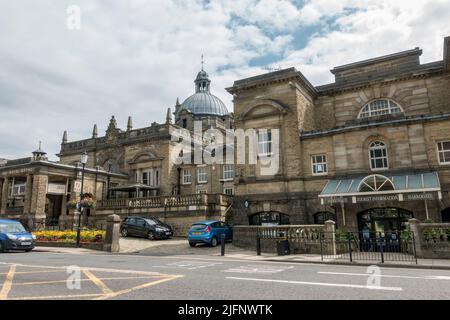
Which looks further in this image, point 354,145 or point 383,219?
point 354,145

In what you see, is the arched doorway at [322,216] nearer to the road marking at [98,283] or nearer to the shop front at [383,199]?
the shop front at [383,199]

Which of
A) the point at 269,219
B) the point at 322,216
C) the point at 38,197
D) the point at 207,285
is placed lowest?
the point at 207,285

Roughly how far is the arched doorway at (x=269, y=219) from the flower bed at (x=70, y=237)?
404 inches

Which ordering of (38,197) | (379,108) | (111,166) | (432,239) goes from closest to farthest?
1. (432,239)
2. (379,108)
3. (38,197)
4. (111,166)

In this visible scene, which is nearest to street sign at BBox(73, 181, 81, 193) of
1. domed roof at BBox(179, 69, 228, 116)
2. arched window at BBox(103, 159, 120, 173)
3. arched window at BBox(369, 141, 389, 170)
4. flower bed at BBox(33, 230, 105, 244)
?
arched window at BBox(103, 159, 120, 173)

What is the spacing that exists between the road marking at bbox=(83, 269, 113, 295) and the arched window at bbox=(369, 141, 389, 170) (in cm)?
1760

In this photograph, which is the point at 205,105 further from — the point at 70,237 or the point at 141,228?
the point at 70,237

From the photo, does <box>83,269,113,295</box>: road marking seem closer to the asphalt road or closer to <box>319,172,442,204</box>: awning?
the asphalt road

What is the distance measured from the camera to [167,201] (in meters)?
26.9

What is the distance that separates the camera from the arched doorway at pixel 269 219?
906 inches

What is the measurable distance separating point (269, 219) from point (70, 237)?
13522 mm

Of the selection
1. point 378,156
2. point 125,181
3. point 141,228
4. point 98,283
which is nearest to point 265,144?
point 378,156
